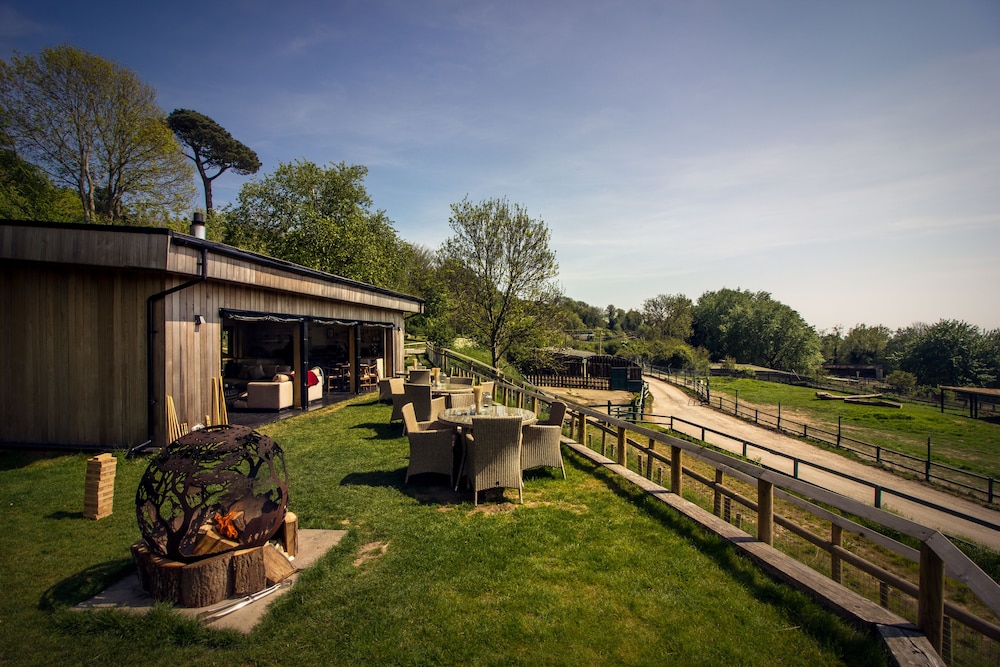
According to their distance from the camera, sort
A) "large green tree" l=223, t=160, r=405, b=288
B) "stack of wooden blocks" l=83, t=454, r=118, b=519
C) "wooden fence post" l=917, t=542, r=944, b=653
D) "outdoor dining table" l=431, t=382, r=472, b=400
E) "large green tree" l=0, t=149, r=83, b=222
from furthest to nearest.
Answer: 1. "large green tree" l=223, t=160, r=405, b=288
2. "large green tree" l=0, t=149, r=83, b=222
3. "outdoor dining table" l=431, t=382, r=472, b=400
4. "stack of wooden blocks" l=83, t=454, r=118, b=519
5. "wooden fence post" l=917, t=542, r=944, b=653

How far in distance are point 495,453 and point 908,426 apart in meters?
35.9

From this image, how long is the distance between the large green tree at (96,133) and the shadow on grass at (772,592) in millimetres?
29393

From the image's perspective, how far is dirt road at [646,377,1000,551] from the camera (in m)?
12.7

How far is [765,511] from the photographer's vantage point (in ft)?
11.7

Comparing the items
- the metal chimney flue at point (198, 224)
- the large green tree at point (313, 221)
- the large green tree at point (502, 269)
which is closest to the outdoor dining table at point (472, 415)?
the metal chimney flue at point (198, 224)

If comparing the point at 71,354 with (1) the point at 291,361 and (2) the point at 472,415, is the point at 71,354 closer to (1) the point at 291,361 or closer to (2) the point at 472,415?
(2) the point at 472,415

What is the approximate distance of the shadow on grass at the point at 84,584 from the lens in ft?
9.55

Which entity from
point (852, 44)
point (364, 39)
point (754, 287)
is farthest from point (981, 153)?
point (754, 287)

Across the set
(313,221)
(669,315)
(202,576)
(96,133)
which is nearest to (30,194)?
(96,133)

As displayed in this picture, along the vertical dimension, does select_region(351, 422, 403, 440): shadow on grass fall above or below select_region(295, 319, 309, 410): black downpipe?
below

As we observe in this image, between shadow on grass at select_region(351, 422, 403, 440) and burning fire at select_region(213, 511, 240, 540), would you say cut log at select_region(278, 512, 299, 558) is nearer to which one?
burning fire at select_region(213, 511, 240, 540)

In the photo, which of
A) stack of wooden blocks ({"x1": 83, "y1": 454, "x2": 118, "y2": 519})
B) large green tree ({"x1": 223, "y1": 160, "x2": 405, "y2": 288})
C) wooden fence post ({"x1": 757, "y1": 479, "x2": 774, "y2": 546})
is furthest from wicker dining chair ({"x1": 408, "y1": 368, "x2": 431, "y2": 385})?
large green tree ({"x1": 223, "y1": 160, "x2": 405, "y2": 288})

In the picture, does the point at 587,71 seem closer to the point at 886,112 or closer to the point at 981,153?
the point at 886,112

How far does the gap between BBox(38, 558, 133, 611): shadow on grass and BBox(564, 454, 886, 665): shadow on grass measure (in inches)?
172
